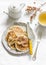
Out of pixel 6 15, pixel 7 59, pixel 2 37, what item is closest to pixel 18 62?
pixel 7 59

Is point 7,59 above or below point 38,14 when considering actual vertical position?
below

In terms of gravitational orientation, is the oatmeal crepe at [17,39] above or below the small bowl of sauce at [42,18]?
below

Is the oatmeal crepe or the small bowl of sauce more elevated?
the small bowl of sauce

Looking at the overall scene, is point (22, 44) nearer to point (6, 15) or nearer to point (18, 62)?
point (18, 62)

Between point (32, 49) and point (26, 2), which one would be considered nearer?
point (32, 49)

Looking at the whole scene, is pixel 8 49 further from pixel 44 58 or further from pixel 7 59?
pixel 44 58

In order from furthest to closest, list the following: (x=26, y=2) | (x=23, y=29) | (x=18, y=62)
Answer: (x=26, y=2) < (x=23, y=29) < (x=18, y=62)

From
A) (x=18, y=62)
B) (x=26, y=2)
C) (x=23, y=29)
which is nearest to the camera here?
(x=18, y=62)
